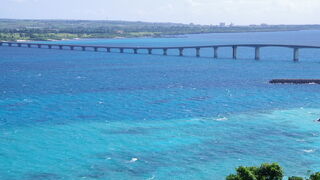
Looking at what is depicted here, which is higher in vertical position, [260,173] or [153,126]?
[260,173]

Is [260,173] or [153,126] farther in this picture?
[153,126]

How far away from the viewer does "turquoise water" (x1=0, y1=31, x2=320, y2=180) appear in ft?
168

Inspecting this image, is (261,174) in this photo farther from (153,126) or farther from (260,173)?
(153,126)

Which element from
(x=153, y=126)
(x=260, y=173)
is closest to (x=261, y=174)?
(x=260, y=173)

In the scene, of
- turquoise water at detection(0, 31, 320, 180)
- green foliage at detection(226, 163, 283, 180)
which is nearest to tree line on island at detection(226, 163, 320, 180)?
green foliage at detection(226, 163, 283, 180)

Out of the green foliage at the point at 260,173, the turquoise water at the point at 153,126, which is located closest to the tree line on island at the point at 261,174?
the green foliage at the point at 260,173

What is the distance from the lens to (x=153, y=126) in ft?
222

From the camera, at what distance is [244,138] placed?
61250 mm

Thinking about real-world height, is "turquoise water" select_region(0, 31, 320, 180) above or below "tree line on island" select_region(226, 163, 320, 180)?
below

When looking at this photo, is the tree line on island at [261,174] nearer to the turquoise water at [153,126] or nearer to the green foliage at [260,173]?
the green foliage at [260,173]

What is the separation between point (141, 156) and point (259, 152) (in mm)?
12294

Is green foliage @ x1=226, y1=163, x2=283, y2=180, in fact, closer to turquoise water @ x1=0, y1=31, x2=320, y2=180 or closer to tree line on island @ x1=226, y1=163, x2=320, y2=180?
tree line on island @ x1=226, y1=163, x2=320, y2=180

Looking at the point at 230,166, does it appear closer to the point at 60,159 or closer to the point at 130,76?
the point at 60,159

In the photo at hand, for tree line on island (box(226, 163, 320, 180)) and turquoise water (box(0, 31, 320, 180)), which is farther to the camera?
turquoise water (box(0, 31, 320, 180))
